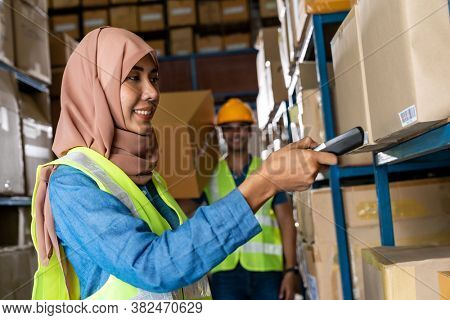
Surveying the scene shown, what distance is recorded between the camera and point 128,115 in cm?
107

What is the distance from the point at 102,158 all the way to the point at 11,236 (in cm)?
164

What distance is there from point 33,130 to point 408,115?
2020 mm

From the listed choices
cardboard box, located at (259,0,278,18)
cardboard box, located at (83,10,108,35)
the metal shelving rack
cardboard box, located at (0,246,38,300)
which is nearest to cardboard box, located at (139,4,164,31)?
cardboard box, located at (83,10,108,35)

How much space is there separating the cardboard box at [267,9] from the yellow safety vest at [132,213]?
4.30 metres

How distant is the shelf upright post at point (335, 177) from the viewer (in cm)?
194

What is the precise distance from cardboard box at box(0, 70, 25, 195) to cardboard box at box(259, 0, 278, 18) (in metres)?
3.11

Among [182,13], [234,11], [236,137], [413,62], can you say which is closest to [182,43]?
[182,13]

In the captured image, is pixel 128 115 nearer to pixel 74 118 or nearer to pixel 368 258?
pixel 74 118

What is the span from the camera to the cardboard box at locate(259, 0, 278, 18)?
201 inches

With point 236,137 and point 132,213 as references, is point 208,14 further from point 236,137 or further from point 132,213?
point 132,213

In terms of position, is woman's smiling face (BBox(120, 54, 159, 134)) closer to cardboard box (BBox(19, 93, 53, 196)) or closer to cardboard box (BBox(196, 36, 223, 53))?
cardboard box (BBox(19, 93, 53, 196))

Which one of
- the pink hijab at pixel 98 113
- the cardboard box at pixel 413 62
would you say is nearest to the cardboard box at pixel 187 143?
the pink hijab at pixel 98 113

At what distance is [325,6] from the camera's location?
1910mm
